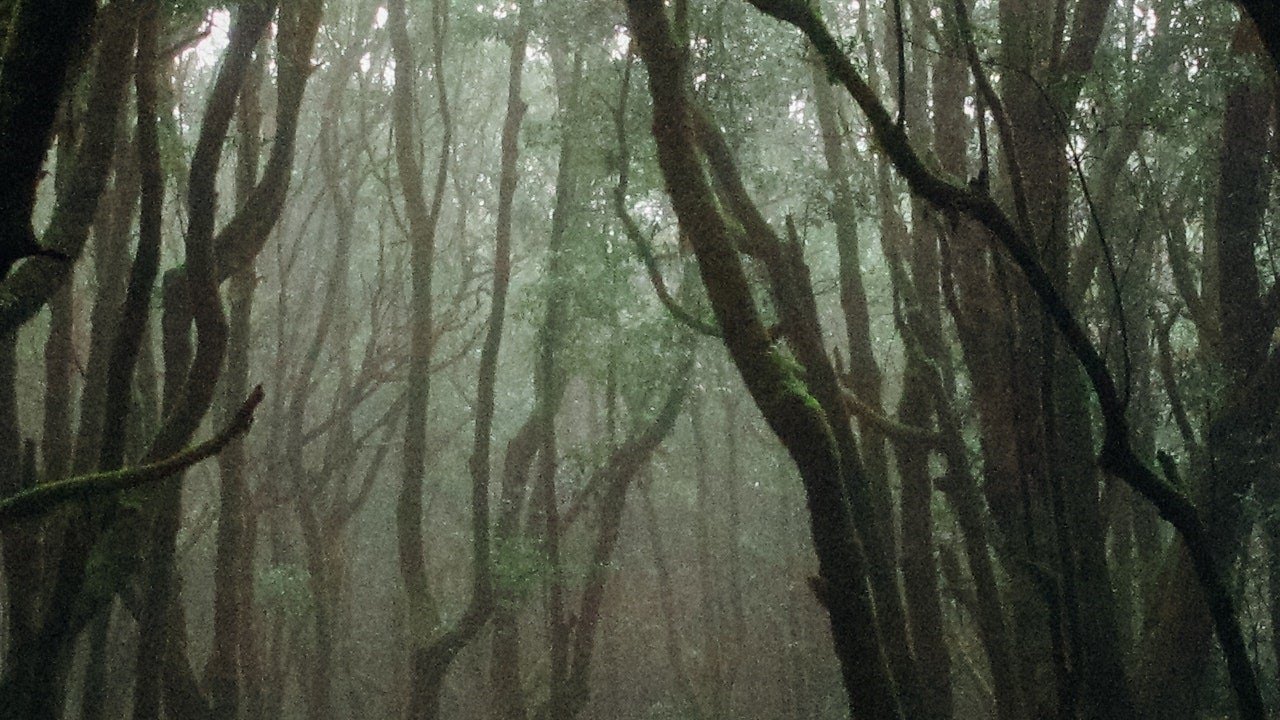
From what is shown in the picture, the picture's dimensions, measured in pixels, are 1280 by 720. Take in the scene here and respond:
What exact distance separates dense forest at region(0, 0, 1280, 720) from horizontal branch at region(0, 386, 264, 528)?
0.02 m

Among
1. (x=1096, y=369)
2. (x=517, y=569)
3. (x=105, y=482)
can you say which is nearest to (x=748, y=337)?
(x=1096, y=369)

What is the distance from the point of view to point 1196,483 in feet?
27.1

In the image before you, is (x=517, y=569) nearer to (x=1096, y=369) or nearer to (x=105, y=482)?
(x=105, y=482)

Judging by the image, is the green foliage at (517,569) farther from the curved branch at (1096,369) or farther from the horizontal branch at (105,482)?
the curved branch at (1096,369)

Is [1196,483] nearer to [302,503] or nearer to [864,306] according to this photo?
Answer: [864,306]

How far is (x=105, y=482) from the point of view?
11.6 ft

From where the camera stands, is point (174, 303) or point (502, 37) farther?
point (502, 37)

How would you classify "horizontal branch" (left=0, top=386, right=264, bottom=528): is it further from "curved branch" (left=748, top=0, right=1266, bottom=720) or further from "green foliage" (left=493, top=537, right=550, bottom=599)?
"green foliage" (left=493, top=537, right=550, bottom=599)

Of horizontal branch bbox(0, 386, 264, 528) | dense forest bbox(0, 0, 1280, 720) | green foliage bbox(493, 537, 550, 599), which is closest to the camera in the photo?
horizontal branch bbox(0, 386, 264, 528)

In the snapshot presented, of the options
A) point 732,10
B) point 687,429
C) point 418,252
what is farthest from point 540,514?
point 687,429

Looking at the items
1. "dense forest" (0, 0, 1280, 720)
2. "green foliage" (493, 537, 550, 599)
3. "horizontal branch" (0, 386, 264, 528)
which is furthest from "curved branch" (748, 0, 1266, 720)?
"green foliage" (493, 537, 550, 599)

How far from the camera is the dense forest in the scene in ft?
15.0

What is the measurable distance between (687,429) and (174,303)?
1796cm

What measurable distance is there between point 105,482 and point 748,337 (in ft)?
8.75
